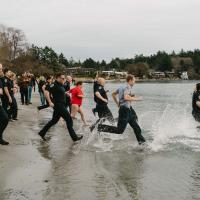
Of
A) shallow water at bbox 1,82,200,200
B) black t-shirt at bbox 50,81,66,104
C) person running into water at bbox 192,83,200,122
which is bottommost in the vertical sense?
shallow water at bbox 1,82,200,200

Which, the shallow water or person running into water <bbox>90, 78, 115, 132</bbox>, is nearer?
the shallow water

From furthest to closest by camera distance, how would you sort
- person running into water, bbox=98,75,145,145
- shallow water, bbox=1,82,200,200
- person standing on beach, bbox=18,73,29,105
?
person standing on beach, bbox=18,73,29,105 < person running into water, bbox=98,75,145,145 < shallow water, bbox=1,82,200,200

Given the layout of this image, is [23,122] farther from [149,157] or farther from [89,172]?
[89,172]

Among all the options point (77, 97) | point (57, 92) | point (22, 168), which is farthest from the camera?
point (77, 97)

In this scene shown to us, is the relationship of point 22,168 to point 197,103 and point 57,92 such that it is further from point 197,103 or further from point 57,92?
point 197,103

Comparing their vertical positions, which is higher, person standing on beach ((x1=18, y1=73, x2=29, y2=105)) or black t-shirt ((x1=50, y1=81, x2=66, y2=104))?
black t-shirt ((x1=50, y1=81, x2=66, y2=104))

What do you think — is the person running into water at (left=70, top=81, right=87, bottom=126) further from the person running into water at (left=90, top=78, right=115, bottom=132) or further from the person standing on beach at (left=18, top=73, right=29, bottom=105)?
the person standing on beach at (left=18, top=73, right=29, bottom=105)

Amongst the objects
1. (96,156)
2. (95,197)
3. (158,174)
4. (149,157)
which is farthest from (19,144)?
(95,197)

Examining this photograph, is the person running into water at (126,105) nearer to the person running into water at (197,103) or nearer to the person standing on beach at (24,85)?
the person running into water at (197,103)

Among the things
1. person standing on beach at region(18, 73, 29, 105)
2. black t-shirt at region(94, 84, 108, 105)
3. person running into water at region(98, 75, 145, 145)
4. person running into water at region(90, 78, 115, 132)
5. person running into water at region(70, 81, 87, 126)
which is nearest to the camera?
person running into water at region(98, 75, 145, 145)

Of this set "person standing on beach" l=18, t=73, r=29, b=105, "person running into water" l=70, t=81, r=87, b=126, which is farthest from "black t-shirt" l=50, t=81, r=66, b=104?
"person standing on beach" l=18, t=73, r=29, b=105

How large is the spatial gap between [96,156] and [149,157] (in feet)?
3.66

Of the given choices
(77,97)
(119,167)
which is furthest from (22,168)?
(77,97)

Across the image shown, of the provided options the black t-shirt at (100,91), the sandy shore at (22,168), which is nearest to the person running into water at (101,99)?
the black t-shirt at (100,91)
